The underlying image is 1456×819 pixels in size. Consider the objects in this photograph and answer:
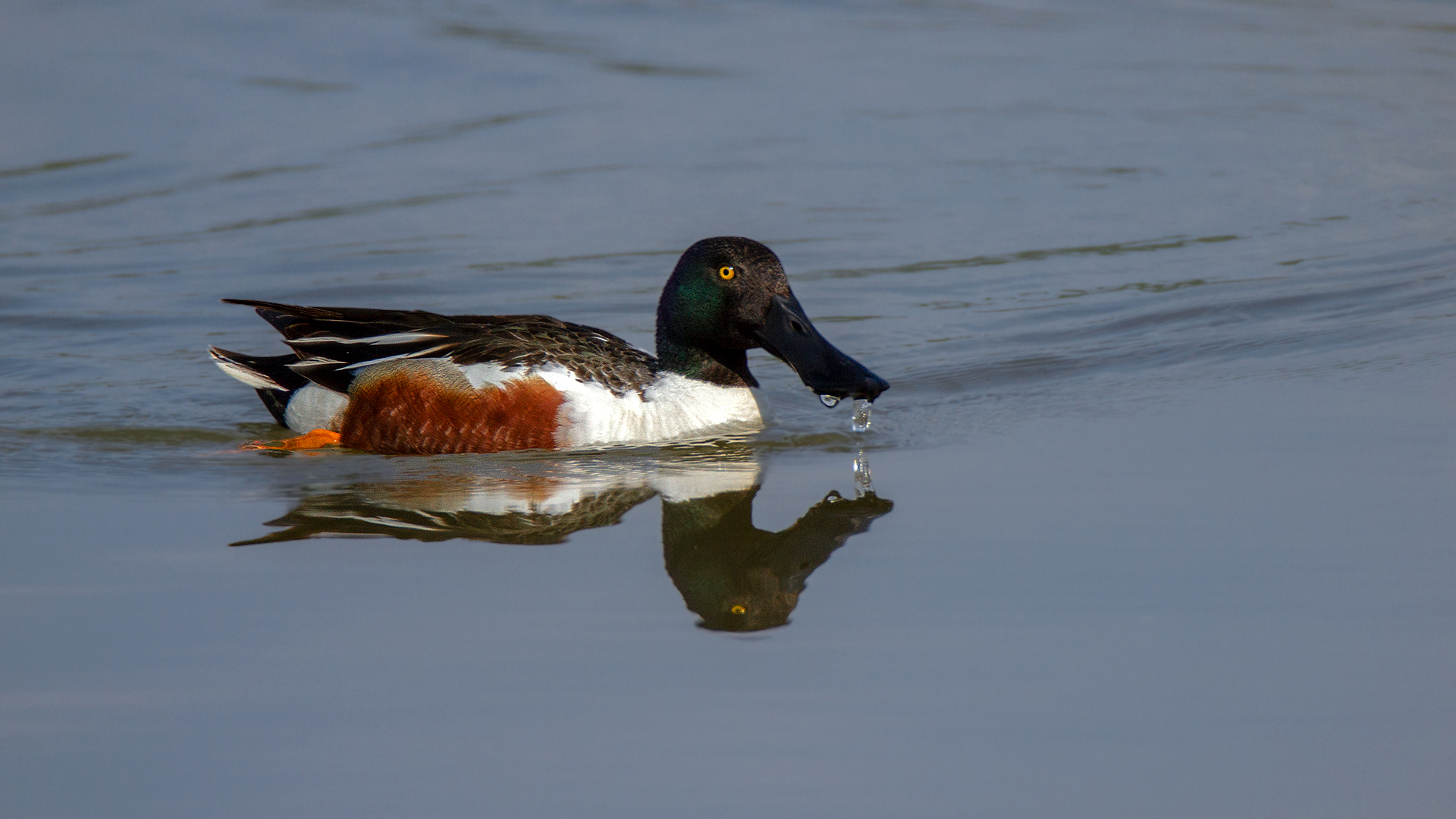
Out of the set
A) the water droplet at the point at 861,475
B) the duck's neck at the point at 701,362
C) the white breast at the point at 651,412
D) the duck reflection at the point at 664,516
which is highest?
the duck's neck at the point at 701,362

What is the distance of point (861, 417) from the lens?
23.7ft

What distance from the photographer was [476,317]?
7234 mm

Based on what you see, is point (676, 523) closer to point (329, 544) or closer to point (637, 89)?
point (329, 544)

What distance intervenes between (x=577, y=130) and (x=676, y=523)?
8811mm

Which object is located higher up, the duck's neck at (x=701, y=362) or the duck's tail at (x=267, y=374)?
the duck's neck at (x=701, y=362)

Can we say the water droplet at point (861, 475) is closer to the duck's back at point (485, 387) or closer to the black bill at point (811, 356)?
the black bill at point (811, 356)

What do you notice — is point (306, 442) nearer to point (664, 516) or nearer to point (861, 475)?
point (664, 516)

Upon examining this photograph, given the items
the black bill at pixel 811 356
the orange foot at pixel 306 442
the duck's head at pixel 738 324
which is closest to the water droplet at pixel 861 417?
the duck's head at pixel 738 324

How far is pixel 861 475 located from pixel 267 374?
312 cm

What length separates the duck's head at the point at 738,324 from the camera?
6.67 meters

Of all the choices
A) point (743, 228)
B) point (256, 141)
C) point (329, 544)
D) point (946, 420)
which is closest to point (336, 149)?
point (256, 141)

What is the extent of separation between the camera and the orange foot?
7.21m

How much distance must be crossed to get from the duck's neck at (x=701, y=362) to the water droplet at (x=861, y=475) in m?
0.73

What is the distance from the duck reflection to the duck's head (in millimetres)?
396
